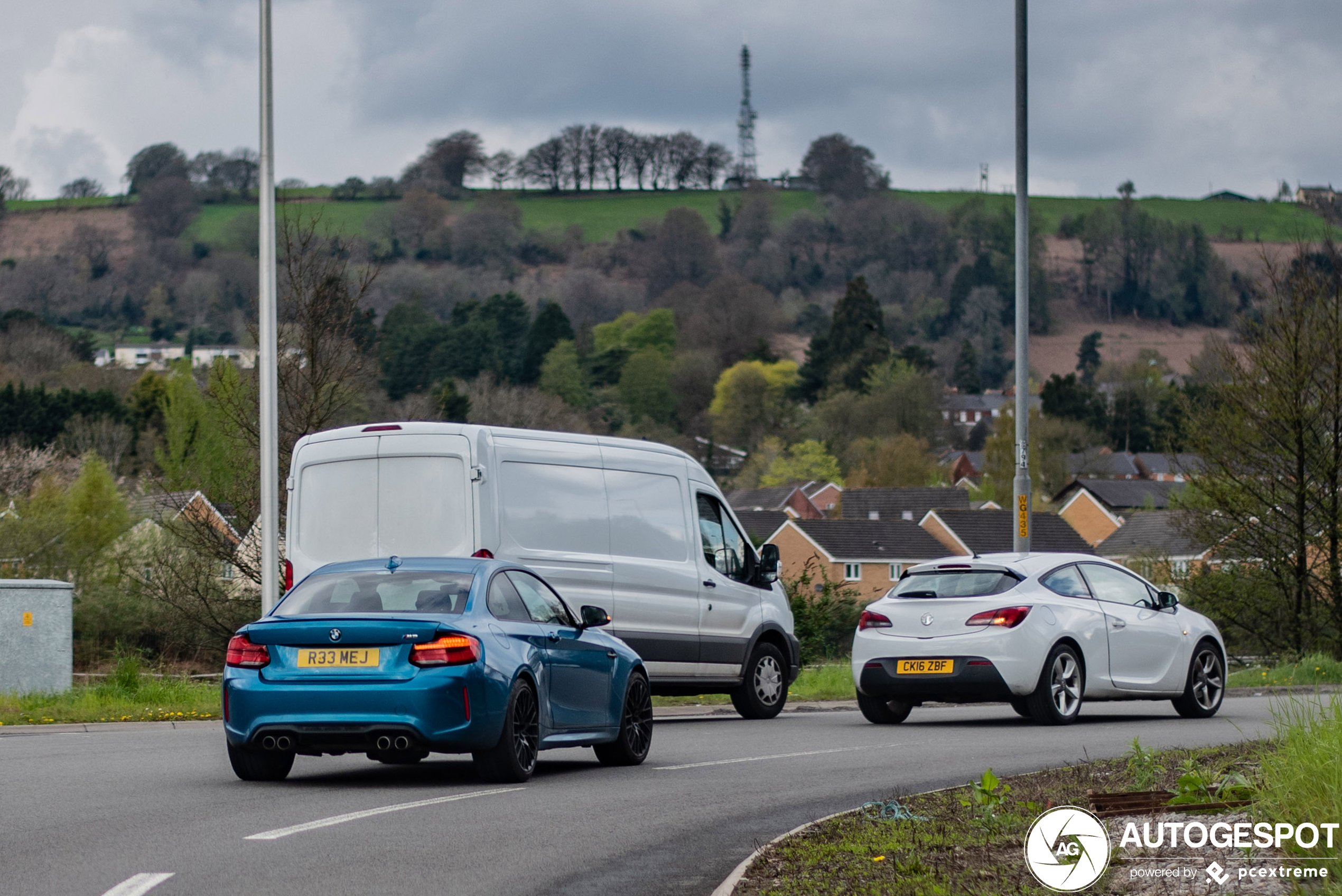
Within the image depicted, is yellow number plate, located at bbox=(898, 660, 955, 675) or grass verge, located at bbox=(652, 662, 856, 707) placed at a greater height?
yellow number plate, located at bbox=(898, 660, 955, 675)

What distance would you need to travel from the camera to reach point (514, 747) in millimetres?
11023

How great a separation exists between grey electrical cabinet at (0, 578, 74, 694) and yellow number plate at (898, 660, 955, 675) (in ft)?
30.7

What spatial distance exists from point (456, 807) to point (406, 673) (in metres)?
1.01

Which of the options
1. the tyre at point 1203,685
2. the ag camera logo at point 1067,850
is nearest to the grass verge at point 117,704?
the tyre at point 1203,685

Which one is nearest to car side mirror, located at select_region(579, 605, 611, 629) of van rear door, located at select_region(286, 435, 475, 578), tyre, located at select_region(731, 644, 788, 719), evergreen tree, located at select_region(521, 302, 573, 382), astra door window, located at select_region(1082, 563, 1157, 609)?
van rear door, located at select_region(286, 435, 475, 578)

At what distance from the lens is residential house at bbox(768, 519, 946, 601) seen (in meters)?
92.9

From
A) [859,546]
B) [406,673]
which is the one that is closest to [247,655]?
[406,673]

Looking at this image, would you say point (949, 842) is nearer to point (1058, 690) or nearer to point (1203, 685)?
point (1058, 690)

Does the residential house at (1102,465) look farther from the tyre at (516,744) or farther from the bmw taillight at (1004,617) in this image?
the tyre at (516,744)

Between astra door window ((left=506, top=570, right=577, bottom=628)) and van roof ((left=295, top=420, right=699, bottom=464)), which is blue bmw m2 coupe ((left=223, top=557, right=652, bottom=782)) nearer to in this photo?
astra door window ((left=506, top=570, right=577, bottom=628))

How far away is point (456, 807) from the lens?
9969 mm

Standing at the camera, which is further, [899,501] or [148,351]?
[148,351]

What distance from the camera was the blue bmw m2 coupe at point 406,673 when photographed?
34.7 ft

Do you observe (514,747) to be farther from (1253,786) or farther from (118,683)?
(118,683)
